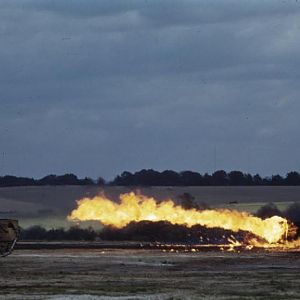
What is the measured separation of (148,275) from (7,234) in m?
21.3

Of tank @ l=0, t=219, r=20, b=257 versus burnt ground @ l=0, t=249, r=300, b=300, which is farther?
tank @ l=0, t=219, r=20, b=257

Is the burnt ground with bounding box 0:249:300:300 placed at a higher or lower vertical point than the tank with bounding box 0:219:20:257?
lower

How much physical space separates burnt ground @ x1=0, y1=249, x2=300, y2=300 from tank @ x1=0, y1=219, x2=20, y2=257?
3.28 feet

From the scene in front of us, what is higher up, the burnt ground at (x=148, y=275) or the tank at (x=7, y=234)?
the tank at (x=7, y=234)

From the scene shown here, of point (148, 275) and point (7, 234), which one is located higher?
point (7, 234)

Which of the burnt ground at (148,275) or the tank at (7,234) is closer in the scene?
the burnt ground at (148,275)

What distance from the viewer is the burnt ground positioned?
49125mm

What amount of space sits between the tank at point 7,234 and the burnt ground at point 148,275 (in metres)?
1.00

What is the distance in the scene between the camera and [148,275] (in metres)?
63.9

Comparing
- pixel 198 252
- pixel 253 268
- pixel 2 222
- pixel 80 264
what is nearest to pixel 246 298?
pixel 253 268

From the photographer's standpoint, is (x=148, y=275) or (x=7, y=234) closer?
(x=148, y=275)

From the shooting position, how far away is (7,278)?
60500 mm

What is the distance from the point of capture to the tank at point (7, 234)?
3248 inches

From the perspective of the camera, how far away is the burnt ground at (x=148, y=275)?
49.1m
